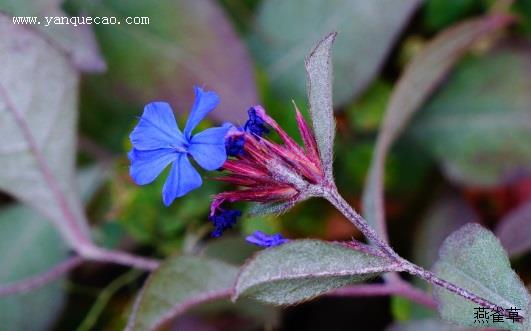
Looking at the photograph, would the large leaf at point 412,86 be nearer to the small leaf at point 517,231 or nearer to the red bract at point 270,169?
the small leaf at point 517,231

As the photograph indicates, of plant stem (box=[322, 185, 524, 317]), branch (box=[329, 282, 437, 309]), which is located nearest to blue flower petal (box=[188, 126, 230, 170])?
plant stem (box=[322, 185, 524, 317])

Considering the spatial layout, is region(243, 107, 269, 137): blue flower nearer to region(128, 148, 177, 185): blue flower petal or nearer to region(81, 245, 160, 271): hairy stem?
region(128, 148, 177, 185): blue flower petal

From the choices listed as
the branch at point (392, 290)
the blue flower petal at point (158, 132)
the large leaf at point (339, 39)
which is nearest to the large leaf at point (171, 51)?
the large leaf at point (339, 39)

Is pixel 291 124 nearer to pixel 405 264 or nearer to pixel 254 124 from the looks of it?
pixel 254 124

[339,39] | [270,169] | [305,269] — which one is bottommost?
[305,269]

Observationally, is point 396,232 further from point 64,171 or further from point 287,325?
point 64,171

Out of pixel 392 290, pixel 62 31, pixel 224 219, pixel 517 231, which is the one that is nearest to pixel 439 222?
pixel 517 231
